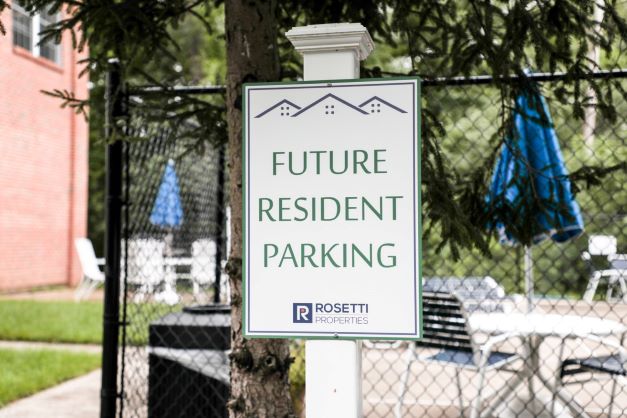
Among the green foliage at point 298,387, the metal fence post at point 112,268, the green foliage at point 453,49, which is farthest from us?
the green foliage at point 298,387

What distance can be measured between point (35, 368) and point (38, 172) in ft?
29.5

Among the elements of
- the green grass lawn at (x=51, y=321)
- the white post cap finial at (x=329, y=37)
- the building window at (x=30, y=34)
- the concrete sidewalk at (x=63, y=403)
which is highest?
the building window at (x=30, y=34)

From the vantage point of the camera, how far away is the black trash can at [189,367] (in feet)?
11.9

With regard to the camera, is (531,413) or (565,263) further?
(565,263)

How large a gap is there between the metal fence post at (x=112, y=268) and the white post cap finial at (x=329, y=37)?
66.1 inches

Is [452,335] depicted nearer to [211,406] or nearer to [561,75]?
[211,406]

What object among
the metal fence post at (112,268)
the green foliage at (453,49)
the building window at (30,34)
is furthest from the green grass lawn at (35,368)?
the building window at (30,34)

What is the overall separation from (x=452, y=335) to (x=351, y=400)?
2144 millimetres

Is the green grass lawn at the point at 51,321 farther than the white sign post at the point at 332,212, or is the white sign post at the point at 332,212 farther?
the green grass lawn at the point at 51,321

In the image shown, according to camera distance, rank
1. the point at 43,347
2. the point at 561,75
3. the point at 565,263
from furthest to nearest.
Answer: the point at 565,263 → the point at 43,347 → the point at 561,75

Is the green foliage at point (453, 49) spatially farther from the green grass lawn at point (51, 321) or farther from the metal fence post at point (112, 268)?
the green grass lawn at point (51, 321)

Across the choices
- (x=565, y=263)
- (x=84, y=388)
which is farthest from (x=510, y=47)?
(x=565, y=263)

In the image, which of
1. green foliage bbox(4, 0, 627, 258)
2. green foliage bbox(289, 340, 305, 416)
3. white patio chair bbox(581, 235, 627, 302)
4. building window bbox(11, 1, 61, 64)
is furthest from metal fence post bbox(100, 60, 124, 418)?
building window bbox(11, 1, 61, 64)

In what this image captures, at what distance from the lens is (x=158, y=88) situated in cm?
331
